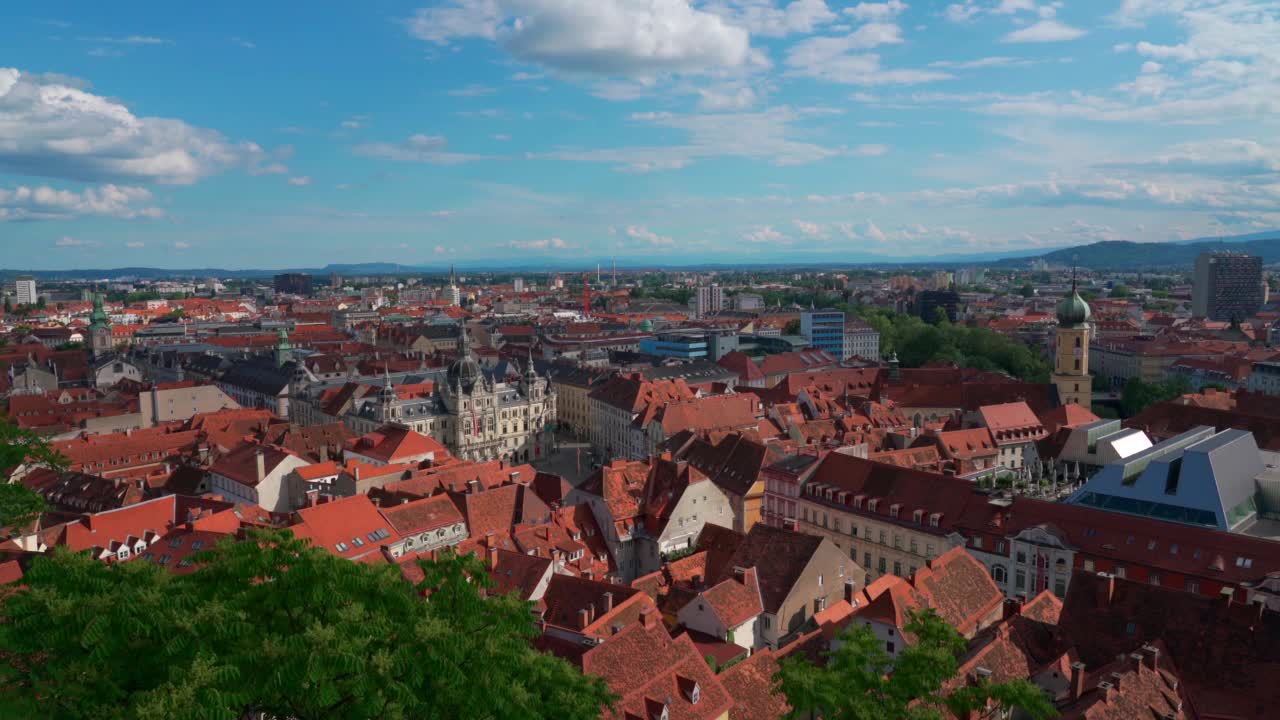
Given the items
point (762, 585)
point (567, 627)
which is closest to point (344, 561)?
point (567, 627)

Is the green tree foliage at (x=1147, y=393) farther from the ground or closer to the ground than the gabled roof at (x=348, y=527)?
closer to the ground

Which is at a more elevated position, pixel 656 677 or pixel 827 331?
pixel 827 331

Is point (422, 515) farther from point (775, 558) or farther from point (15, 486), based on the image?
point (775, 558)

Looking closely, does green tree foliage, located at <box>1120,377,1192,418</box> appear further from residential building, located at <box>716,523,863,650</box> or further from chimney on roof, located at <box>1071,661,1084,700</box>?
chimney on roof, located at <box>1071,661,1084,700</box>

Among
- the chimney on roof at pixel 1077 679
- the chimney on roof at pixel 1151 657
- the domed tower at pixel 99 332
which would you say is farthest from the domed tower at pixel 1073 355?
the domed tower at pixel 99 332

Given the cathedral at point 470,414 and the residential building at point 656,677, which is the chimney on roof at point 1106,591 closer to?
the residential building at point 656,677

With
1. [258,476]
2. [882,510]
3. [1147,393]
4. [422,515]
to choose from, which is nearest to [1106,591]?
[882,510]

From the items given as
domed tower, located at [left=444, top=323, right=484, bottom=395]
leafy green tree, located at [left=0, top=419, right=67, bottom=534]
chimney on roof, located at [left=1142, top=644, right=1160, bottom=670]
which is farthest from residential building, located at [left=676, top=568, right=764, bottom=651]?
domed tower, located at [left=444, top=323, right=484, bottom=395]
